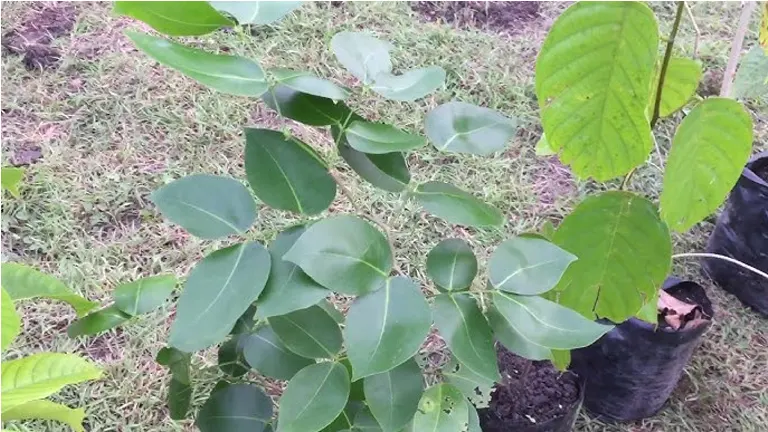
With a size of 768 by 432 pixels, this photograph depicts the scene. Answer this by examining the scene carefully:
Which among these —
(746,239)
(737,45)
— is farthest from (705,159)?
(746,239)

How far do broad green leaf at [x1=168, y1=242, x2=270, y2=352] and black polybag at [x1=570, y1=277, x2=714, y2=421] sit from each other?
92 centimetres

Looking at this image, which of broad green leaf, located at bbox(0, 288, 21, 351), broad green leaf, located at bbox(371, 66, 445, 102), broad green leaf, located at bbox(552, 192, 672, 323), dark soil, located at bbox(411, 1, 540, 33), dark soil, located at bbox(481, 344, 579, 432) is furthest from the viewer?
dark soil, located at bbox(411, 1, 540, 33)

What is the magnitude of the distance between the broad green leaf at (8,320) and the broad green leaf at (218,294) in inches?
5.6

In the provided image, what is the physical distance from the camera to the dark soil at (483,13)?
2.49 metres

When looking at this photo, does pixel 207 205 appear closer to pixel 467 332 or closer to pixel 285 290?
pixel 285 290

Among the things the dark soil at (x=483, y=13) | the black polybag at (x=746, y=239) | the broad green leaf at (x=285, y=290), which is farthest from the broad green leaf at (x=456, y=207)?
the dark soil at (x=483, y=13)

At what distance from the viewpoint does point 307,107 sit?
0.75 meters

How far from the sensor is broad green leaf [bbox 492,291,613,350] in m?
0.70

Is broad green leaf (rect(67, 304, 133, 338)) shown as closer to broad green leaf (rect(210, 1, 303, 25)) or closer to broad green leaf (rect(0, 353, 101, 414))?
broad green leaf (rect(0, 353, 101, 414))

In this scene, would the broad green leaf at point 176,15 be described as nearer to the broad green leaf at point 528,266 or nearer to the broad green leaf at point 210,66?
the broad green leaf at point 210,66

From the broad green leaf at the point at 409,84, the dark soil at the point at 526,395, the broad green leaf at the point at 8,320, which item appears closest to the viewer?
the broad green leaf at the point at 8,320

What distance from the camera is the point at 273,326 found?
Result: 789 mm

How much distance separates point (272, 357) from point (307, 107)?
318 mm

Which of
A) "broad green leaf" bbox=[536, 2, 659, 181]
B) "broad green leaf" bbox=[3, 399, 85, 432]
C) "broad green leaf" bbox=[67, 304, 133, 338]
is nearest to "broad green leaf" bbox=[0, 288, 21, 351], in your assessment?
"broad green leaf" bbox=[3, 399, 85, 432]
